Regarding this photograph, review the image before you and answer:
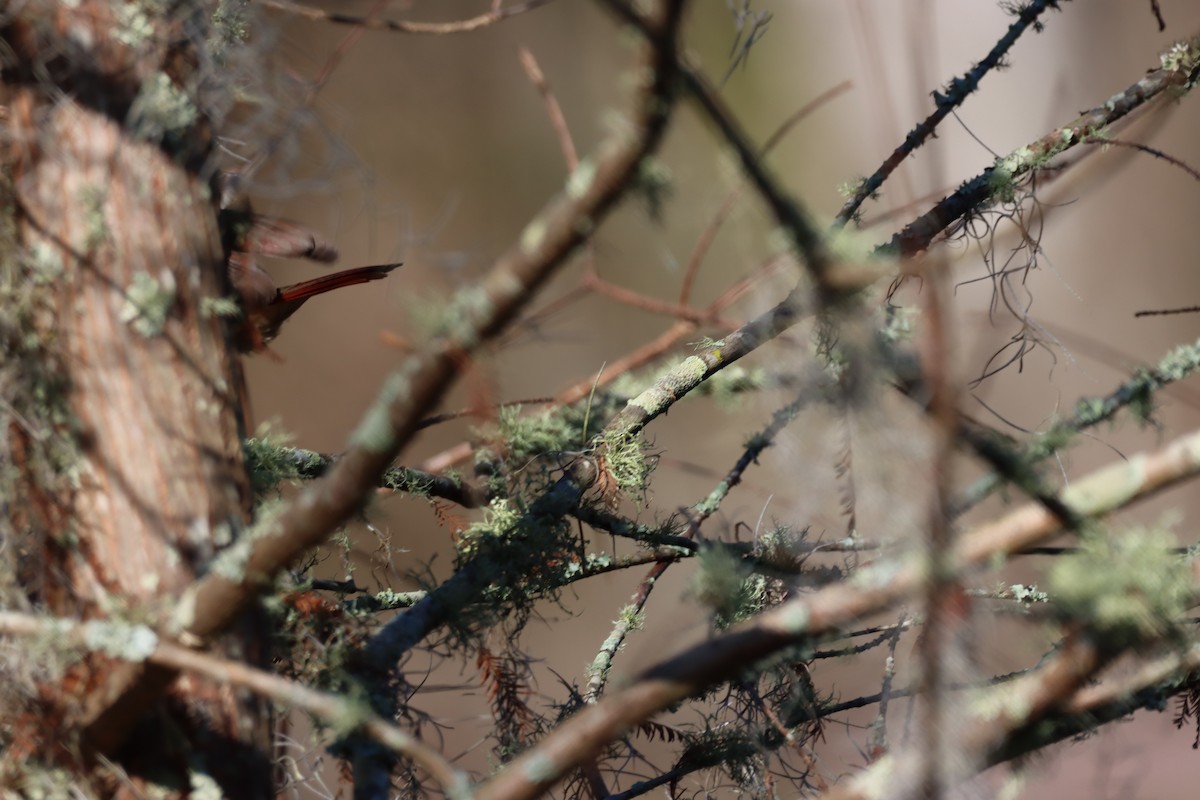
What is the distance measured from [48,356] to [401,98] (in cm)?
224

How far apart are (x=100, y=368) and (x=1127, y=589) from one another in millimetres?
735

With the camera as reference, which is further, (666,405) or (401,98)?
(401,98)

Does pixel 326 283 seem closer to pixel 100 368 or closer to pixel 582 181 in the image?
pixel 100 368

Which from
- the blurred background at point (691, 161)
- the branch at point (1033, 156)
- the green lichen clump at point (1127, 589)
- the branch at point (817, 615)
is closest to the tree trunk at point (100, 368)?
the branch at point (817, 615)

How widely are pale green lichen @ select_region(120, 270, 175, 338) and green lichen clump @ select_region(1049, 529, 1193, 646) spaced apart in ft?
2.18

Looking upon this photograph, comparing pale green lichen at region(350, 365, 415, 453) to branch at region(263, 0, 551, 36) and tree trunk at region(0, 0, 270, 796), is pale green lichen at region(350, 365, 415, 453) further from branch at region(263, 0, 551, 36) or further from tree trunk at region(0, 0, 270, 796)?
branch at region(263, 0, 551, 36)

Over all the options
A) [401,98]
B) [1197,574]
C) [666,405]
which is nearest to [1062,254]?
[401,98]

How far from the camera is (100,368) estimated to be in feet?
2.36

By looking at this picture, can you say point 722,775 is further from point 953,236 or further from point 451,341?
point 451,341

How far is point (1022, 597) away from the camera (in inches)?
48.0

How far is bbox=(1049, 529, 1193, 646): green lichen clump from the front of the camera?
23.4 inches

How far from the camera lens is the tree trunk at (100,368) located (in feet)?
2.33

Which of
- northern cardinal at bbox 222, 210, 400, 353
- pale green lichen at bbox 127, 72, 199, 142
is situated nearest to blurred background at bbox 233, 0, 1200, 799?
northern cardinal at bbox 222, 210, 400, 353

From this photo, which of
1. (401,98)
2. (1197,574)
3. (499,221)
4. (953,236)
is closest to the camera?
(1197,574)
